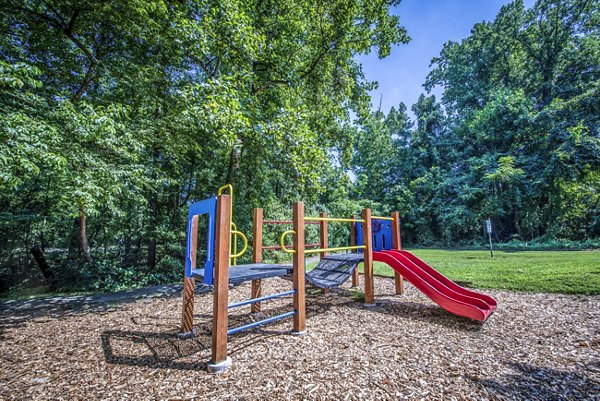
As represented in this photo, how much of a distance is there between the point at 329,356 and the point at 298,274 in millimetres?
929

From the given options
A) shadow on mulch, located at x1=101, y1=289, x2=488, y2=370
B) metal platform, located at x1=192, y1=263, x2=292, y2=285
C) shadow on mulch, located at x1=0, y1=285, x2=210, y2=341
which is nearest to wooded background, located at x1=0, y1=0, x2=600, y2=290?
shadow on mulch, located at x1=0, y1=285, x2=210, y2=341

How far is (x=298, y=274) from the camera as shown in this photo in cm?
315

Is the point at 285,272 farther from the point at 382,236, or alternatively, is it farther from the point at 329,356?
the point at 382,236

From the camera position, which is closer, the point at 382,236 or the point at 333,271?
the point at 333,271

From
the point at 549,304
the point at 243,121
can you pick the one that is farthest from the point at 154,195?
the point at 549,304

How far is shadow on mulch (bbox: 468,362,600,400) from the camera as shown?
1.82 metres

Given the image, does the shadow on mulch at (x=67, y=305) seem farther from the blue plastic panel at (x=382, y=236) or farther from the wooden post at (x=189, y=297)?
the blue plastic panel at (x=382, y=236)

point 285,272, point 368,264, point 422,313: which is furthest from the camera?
point 368,264

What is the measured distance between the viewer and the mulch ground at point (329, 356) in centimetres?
197

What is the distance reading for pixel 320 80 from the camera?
8.18 meters

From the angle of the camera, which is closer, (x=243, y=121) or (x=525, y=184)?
(x=243, y=121)

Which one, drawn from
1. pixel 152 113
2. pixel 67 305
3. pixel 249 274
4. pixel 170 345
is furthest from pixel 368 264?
pixel 152 113

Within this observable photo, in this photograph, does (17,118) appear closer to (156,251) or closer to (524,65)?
(156,251)

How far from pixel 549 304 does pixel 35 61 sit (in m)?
9.64
